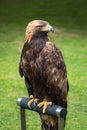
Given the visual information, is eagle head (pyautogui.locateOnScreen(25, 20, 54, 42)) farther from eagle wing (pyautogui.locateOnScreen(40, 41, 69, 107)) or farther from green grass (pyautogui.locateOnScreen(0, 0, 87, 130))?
green grass (pyautogui.locateOnScreen(0, 0, 87, 130))

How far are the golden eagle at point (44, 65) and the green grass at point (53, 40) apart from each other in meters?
2.49

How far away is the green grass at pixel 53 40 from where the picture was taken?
8461 millimetres

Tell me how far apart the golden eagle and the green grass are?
2494 mm

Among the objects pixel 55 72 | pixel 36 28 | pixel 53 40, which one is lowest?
pixel 53 40

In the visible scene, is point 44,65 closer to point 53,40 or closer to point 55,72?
point 55,72

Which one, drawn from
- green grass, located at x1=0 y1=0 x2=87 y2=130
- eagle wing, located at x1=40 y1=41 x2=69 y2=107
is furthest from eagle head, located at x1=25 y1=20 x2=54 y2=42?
green grass, located at x1=0 y1=0 x2=87 y2=130

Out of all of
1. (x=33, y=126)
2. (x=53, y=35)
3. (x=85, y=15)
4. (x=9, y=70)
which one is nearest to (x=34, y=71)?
(x=33, y=126)

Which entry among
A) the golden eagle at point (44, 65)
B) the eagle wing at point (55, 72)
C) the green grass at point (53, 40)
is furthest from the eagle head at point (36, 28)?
the green grass at point (53, 40)

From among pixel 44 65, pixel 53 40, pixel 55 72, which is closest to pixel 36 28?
pixel 44 65

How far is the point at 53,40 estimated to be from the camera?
15.2 metres

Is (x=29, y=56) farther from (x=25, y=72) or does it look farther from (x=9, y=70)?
(x=9, y=70)

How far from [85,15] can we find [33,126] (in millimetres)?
12438

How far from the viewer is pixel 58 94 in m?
5.43

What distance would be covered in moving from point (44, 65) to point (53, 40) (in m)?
9.91
